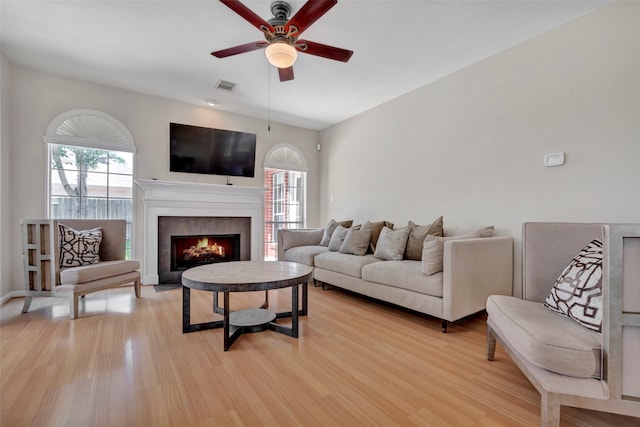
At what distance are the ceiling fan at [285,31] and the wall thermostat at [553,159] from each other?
6.74 ft

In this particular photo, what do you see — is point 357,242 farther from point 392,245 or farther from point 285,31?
point 285,31

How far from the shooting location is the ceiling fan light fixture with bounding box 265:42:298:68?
2184 millimetres

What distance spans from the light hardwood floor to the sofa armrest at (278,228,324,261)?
6.10 ft

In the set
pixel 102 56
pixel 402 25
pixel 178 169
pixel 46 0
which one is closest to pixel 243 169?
pixel 178 169

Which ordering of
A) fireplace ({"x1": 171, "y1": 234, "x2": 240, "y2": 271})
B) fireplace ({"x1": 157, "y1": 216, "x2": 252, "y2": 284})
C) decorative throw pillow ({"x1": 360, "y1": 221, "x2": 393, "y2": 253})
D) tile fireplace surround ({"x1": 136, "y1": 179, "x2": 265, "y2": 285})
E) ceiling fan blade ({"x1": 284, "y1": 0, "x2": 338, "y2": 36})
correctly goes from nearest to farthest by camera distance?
ceiling fan blade ({"x1": 284, "y1": 0, "x2": 338, "y2": 36}) → decorative throw pillow ({"x1": 360, "y1": 221, "x2": 393, "y2": 253}) → tile fireplace surround ({"x1": 136, "y1": 179, "x2": 265, "y2": 285}) → fireplace ({"x1": 157, "y1": 216, "x2": 252, "y2": 284}) → fireplace ({"x1": 171, "y1": 234, "x2": 240, "y2": 271})

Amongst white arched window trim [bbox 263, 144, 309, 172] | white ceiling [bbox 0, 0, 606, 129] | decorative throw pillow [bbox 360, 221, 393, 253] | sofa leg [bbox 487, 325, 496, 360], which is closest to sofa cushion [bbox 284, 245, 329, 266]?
decorative throw pillow [bbox 360, 221, 393, 253]

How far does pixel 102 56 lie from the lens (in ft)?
10.3

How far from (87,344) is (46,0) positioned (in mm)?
2724

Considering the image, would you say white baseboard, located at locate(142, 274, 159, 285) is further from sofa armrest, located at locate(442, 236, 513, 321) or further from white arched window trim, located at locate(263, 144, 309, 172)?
sofa armrest, located at locate(442, 236, 513, 321)

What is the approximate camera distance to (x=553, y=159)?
262cm

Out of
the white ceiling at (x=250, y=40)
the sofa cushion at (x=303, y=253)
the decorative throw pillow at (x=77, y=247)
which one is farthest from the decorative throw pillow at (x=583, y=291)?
the decorative throw pillow at (x=77, y=247)

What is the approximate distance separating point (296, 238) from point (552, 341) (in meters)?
3.62

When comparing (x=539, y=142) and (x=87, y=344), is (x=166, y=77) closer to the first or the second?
(x=87, y=344)

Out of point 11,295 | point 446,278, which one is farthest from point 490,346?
point 11,295
